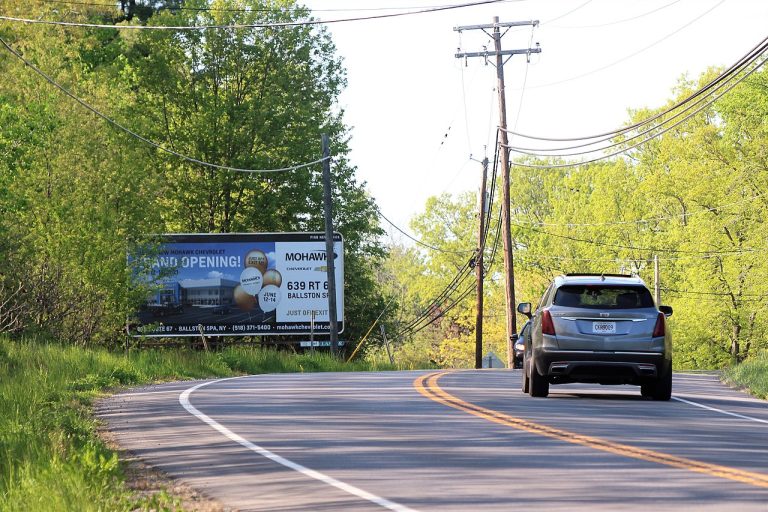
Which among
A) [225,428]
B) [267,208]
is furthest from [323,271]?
[225,428]

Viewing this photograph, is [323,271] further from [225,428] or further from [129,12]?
[225,428]

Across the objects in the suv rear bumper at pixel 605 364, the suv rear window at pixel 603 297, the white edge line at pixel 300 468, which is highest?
the suv rear window at pixel 603 297

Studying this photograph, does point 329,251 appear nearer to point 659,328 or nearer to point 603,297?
point 603,297

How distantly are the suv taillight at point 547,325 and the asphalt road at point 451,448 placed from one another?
101 centimetres

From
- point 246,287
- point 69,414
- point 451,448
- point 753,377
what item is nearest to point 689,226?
point 246,287

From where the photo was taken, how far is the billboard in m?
52.4

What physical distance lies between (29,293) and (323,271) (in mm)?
20104

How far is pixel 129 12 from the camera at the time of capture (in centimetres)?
6850

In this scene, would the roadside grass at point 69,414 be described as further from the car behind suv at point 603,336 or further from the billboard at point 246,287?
the billboard at point 246,287

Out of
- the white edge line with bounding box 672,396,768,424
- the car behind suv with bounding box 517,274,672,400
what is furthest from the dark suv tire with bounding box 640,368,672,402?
the white edge line with bounding box 672,396,768,424

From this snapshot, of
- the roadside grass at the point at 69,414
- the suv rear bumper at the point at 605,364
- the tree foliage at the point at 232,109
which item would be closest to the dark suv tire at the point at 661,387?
the suv rear bumper at the point at 605,364

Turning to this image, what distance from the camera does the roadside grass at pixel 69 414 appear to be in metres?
10.1

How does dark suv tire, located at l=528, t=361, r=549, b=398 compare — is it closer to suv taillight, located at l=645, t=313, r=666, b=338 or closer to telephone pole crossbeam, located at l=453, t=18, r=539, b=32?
suv taillight, located at l=645, t=313, r=666, b=338

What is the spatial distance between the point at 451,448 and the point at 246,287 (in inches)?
1563
